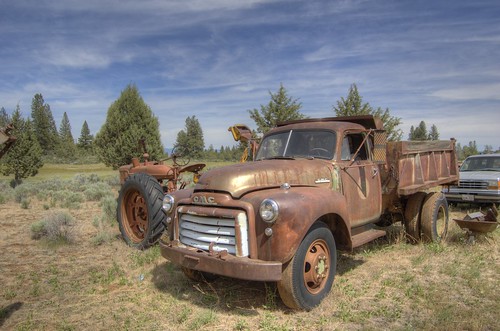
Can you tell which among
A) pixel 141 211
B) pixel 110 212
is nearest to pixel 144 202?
pixel 141 211

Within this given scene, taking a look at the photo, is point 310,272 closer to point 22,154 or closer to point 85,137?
point 22,154

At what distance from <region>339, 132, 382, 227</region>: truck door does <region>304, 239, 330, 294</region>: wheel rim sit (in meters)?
1.08

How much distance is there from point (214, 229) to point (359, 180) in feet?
8.15

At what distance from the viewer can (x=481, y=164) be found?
475 inches

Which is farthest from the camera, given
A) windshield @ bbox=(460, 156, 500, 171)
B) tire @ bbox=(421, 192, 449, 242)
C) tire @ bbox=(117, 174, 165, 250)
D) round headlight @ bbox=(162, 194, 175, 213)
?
windshield @ bbox=(460, 156, 500, 171)

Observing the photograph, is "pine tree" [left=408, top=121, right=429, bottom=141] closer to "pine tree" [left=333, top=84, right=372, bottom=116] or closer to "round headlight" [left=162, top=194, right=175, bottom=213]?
"pine tree" [left=333, top=84, right=372, bottom=116]

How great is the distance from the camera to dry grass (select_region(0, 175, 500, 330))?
4.02 m

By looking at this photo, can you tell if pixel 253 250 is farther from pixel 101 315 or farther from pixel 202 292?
pixel 101 315

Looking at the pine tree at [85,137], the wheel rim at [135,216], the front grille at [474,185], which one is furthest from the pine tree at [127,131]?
the pine tree at [85,137]

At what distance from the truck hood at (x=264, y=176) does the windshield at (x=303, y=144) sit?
367 mm

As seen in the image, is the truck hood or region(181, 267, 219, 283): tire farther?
region(181, 267, 219, 283): tire

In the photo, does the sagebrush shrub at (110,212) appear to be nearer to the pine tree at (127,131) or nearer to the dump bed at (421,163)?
the dump bed at (421,163)

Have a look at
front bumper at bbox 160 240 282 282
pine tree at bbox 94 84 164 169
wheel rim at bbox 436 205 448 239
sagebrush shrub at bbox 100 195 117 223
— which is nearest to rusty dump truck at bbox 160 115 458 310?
front bumper at bbox 160 240 282 282

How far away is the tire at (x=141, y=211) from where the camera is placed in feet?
21.2
